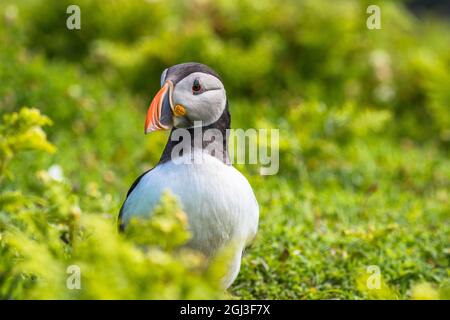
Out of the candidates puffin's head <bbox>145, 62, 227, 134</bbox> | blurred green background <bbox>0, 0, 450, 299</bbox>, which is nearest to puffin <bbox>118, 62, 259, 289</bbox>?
puffin's head <bbox>145, 62, 227, 134</bbox>

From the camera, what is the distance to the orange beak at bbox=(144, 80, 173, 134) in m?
3.16

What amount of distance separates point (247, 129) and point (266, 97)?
3.87ft

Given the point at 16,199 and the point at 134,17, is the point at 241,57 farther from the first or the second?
the point at 16,199

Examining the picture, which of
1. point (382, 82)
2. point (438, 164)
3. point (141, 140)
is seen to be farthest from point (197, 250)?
point (382, 82)

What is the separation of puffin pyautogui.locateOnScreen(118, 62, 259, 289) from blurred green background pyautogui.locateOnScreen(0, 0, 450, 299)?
210mm

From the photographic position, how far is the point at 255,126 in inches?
279

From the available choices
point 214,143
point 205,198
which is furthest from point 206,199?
point 214,143

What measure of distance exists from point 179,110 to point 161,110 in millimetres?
80

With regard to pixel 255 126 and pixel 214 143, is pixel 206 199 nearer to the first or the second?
pixel 214 143

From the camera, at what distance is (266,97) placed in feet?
26.5

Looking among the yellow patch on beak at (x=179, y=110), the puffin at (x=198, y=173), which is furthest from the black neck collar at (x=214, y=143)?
the yellow patch on beak at (x=179, y=110)

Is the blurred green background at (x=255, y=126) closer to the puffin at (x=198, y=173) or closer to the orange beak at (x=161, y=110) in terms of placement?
the puffin at (x=198, y=173)

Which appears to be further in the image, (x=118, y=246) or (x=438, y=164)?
(x=438, y=164)

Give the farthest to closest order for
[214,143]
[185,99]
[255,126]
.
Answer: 1. [255,126]
2. [214,143]
3. [185,99]
